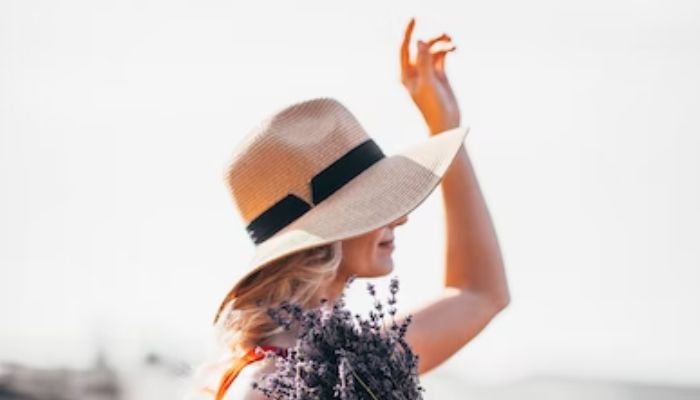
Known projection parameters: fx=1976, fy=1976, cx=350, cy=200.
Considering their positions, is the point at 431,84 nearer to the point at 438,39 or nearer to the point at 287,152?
the point at 438,39

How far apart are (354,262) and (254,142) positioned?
0.42 metres

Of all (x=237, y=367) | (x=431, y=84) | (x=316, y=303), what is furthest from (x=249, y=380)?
(x=431, y=84)

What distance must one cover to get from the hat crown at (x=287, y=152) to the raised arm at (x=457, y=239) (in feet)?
1.11

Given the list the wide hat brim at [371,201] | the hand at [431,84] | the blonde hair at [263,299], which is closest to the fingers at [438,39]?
the hand at [431,84]

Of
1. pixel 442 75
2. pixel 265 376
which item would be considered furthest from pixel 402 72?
pixel 265 376

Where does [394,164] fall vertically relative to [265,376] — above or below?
above

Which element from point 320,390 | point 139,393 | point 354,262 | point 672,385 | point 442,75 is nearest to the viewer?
point 320,390

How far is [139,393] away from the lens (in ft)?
51.9

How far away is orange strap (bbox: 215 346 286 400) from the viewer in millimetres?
4441

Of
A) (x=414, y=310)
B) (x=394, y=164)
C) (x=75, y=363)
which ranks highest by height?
(x=394, y=164)

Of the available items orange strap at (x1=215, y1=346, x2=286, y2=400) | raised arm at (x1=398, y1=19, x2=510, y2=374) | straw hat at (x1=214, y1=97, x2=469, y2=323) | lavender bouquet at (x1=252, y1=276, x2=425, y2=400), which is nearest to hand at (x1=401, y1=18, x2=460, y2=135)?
raised arm at (x1=398, y1=19, x2=510, y2=374)

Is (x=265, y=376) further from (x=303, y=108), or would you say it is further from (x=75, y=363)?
(x=75, y=363)

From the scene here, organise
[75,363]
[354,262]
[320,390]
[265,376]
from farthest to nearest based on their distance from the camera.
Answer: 1. [75,363]
2. [354,262]
3. [265,376]
4. [320,390]

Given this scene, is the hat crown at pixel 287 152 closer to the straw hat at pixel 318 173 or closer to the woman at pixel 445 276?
the straw hat at pixel 318 173
